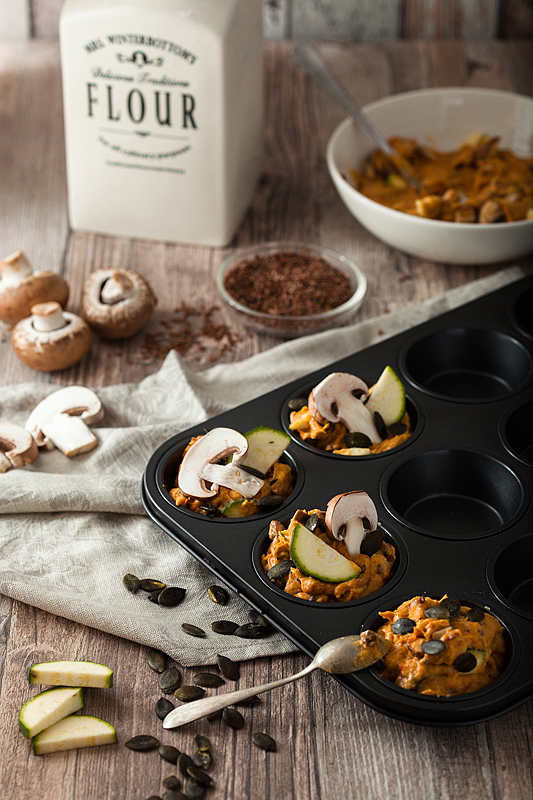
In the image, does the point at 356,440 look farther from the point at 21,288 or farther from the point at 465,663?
the point at 21,288

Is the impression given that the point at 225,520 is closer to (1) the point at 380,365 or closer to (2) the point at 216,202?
A: (1) the point at 380,365

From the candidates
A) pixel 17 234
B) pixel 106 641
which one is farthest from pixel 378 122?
pixel 106 641

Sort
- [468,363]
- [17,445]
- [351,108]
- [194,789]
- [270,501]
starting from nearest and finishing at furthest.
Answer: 1. [194,789]
2. [270,501]
3. [17,445]
4. [468,363]
5. [351,108]

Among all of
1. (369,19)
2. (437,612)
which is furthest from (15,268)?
(369,19)

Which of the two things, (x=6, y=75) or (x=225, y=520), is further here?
(x=6, y=75)

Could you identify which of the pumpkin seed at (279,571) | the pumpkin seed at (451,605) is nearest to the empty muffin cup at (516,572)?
the pumpkin seed at (451,605)

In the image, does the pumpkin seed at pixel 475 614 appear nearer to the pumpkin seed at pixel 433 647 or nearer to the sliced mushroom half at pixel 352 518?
the pumpkin seed at pixel 433 647
